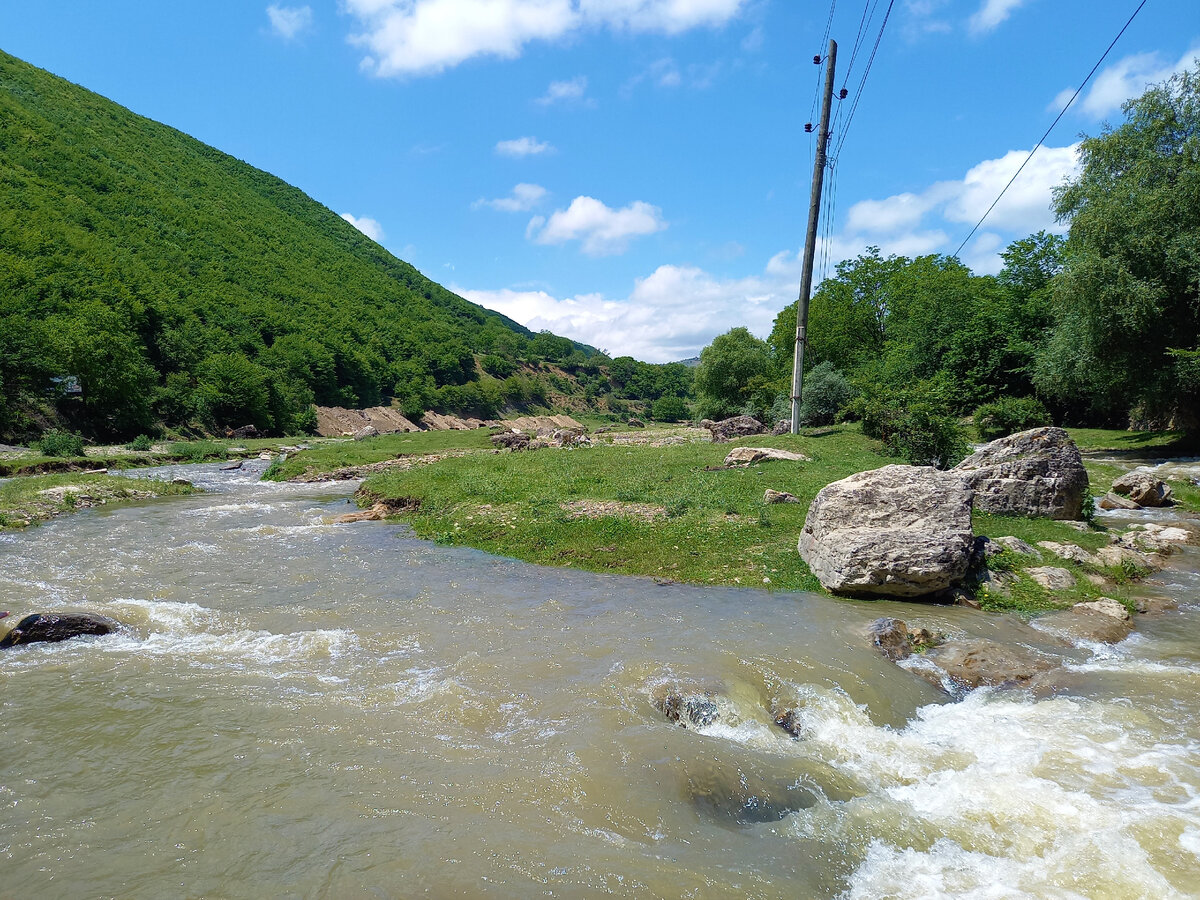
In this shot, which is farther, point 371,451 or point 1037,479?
point 371,451

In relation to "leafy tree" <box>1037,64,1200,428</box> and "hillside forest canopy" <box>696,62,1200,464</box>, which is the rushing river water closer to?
"hillside forest canopy" <box>696,62,1200,464</box>

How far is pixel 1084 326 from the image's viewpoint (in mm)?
27594

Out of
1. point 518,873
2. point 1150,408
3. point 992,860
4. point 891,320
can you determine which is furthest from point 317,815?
point 891,320

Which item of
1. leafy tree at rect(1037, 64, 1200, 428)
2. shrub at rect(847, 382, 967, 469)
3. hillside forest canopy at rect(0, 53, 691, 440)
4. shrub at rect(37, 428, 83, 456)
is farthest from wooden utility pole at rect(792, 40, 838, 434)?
hillside forest canopy at rect(0, 53, 691, 440)

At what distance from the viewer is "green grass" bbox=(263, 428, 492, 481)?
33000 millimetres

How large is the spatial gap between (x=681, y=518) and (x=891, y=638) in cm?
751

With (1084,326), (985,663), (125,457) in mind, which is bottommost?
(985,663)

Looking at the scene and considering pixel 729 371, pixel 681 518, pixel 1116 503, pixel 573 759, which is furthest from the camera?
pixel 729 371

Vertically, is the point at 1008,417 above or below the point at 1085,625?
above

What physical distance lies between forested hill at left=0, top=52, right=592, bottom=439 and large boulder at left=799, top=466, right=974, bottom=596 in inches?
1983

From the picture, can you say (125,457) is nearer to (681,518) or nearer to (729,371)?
(681,518)

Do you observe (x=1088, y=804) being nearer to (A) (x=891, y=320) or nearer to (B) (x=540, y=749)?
(B) (x=540, y=749)

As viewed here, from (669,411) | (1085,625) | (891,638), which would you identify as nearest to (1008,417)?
(1085,625)

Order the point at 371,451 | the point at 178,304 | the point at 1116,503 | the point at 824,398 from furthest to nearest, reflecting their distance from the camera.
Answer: the point at 178,304 < the point at 824,398 < the point at 371,451 < the point at 1116,503
